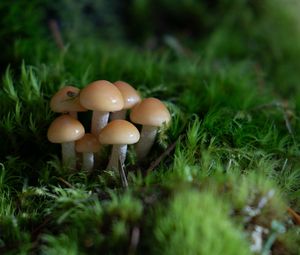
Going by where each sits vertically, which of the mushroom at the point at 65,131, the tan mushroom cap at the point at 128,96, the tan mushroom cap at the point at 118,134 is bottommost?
the mushroom at the point at 65,131

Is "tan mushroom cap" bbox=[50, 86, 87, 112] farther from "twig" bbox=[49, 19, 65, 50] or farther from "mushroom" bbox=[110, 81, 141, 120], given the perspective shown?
"twig" bbox=[49, 19, 65, 50]

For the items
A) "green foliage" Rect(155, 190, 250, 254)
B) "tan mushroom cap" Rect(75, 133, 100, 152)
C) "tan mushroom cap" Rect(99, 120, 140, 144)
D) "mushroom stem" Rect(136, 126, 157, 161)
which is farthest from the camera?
"mushroom stem" Rect(136, 126, 157, 161)

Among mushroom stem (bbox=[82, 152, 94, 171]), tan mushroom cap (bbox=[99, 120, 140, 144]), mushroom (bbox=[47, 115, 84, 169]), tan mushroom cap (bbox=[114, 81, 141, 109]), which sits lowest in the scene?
mushroom stem (bbox=[82, 152, 94, 171])

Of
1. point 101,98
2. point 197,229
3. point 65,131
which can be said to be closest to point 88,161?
point 65,131

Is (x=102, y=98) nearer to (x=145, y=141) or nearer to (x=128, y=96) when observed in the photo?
(x=128, y=96)

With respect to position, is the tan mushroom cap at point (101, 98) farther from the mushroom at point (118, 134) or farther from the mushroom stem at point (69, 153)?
the mushroom stem at point (69, 153)

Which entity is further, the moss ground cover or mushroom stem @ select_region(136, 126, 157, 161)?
mushroom stem @ select_region(136, 126, 157, 161)

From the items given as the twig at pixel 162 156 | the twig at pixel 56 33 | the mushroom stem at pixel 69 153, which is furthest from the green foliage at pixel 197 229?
the twig at pixel 56 33

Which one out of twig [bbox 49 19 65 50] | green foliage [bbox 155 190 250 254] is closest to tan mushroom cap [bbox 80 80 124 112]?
green foliage [bbox 155 190 250 254]
